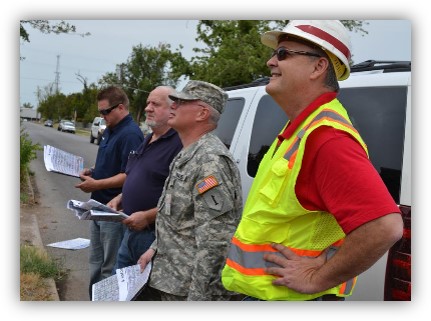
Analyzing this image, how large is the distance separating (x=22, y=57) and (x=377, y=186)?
2.16 meters

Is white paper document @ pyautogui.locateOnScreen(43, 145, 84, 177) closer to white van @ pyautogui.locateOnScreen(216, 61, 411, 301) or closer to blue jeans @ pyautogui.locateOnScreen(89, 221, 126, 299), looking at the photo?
blue jeans @ pyautogui.locateOnScreen(89, 221, 126, 299)

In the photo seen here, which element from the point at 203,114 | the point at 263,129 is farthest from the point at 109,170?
the point at 203,114

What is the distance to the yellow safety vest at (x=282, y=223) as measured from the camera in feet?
5.12

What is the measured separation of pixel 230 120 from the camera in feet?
11.6

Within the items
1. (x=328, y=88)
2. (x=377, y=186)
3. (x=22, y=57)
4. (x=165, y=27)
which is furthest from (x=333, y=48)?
(x=22, y=57)

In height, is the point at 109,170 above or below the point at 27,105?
below

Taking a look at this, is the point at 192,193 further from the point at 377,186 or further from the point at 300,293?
the point at 377,186

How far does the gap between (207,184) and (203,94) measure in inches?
18.6

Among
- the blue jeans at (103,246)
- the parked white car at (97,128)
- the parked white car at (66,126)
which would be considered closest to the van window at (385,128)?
the blue jeans at (103,246)

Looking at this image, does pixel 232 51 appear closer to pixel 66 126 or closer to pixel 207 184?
pixel 66 126

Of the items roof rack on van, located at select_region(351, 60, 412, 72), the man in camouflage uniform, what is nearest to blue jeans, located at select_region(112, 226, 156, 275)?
the man in camouflage uniform

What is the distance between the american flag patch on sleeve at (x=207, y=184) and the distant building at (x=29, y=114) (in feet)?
4.14

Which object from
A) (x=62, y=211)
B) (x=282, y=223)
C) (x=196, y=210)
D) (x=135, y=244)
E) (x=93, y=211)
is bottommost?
(x=62, y=211)
